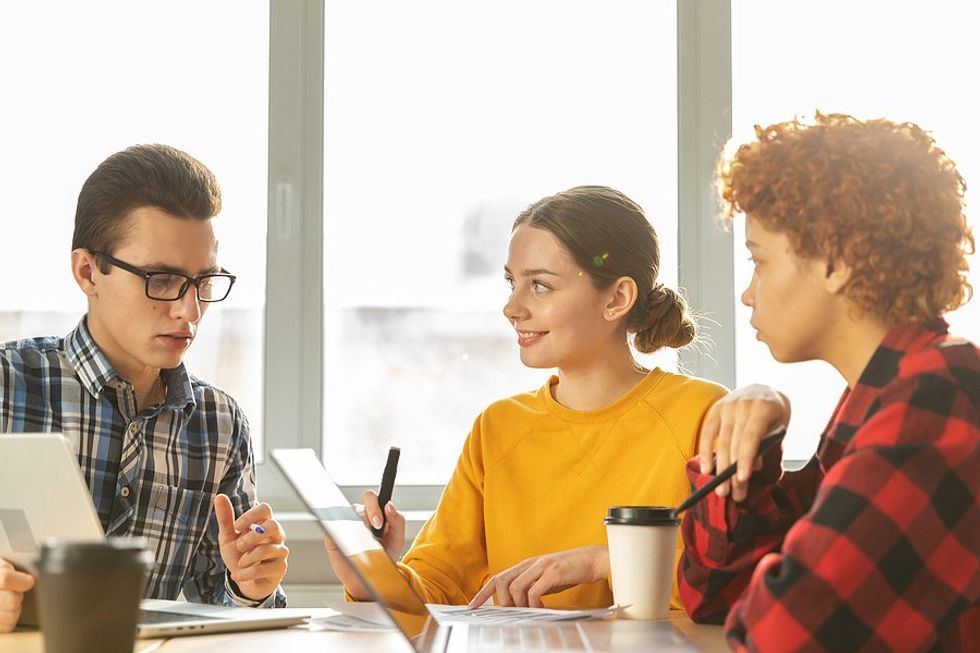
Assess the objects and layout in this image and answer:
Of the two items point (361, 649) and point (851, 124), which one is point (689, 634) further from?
A: point (851, 124)

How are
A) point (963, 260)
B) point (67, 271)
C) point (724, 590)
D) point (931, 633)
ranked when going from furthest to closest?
point (67, 271), point (724, 590), point (963, 260), point (931, 633)

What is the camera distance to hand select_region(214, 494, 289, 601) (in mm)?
1587

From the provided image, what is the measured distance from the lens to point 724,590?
136 cm

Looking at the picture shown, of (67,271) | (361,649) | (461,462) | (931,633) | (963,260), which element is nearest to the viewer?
(931,633)

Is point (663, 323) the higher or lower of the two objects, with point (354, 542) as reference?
higher

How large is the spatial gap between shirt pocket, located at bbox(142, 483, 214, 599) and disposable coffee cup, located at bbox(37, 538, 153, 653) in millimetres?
1037

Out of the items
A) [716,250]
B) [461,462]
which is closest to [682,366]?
[716,250]

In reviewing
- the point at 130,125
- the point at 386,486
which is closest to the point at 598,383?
the point at 386,486

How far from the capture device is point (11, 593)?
4.09ft

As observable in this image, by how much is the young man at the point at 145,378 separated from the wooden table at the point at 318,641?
55 cm

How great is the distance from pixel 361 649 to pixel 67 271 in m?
1.97

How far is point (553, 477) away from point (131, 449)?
2.33ft

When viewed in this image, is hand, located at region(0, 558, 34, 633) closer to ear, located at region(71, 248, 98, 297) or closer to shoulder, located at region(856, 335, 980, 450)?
ear, located at region(71, 248, 98, 297)

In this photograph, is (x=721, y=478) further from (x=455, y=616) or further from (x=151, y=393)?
(x=151, y=393)
